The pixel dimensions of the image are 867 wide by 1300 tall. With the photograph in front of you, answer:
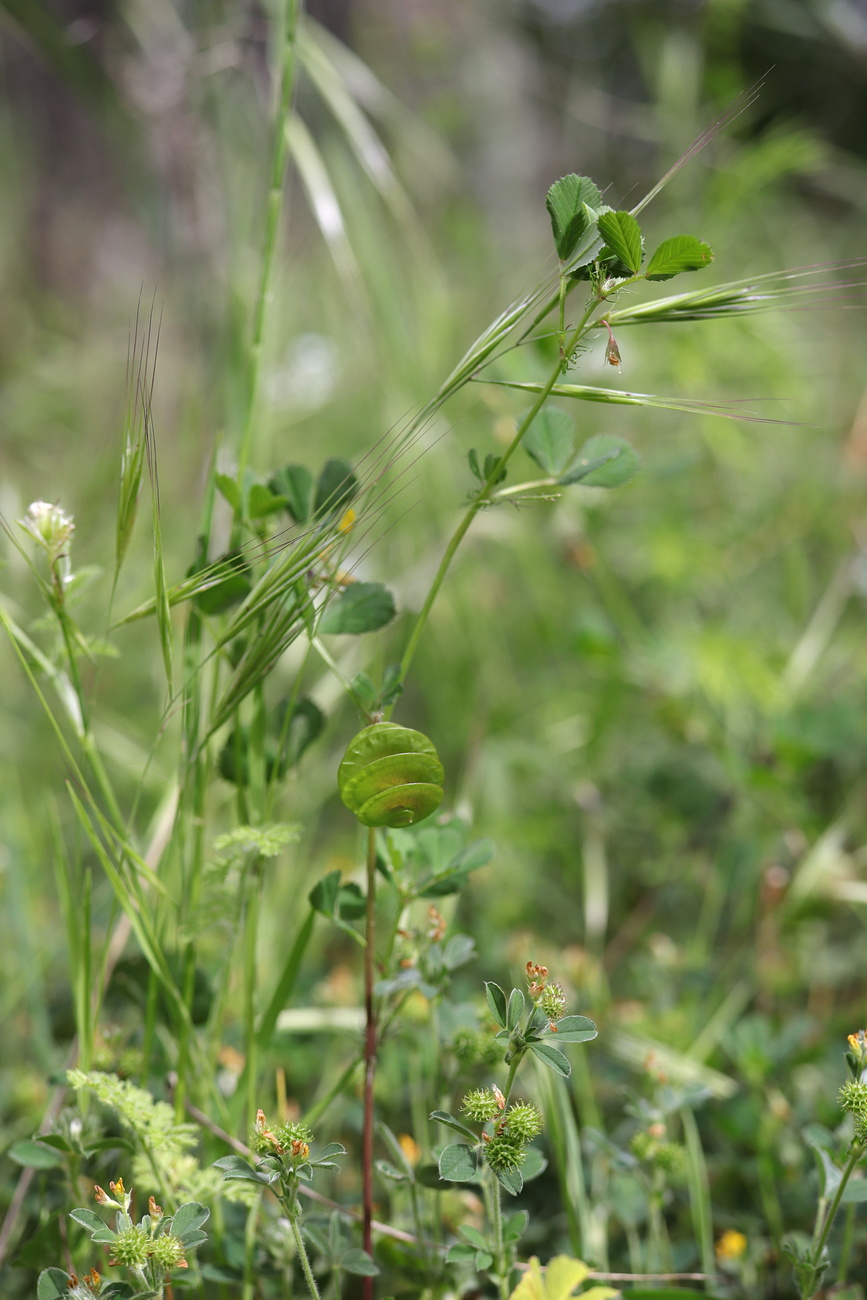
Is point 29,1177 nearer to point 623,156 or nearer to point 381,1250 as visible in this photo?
point 381,1250

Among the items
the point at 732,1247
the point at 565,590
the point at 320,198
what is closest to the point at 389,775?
the point at 732,1247

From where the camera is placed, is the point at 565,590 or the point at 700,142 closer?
the point at 700,142

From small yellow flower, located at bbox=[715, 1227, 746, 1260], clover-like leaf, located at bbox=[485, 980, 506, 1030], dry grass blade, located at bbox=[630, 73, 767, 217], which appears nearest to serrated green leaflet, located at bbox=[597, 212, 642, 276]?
dry grass blade, located at bbox=[630, 73, 767, 217]

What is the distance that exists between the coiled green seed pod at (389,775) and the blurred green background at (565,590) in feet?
0.55

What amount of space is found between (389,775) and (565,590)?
1105mm

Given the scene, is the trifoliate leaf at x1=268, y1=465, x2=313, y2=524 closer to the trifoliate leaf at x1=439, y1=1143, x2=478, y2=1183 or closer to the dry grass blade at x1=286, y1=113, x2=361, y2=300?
the trifoliate leaf at x1=439, y1=1143, x2=478, y2=1183

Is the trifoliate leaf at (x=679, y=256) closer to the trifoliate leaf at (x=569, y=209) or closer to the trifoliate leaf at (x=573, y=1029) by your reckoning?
the trifoliate leaf at (x=569, y=209)

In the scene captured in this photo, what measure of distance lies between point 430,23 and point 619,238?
107 inches

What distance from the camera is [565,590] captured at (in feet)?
4.94

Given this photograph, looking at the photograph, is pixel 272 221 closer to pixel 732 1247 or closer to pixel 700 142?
pixel 700 142

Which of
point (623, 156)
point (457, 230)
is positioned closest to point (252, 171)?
point (457, 230)

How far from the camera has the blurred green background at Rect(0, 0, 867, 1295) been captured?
870 millimetres

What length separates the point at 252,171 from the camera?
1.62 meters

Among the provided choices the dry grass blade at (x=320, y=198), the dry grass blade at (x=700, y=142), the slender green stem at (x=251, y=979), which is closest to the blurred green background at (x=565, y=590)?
the dry grass blade at (x=320, y=198)
